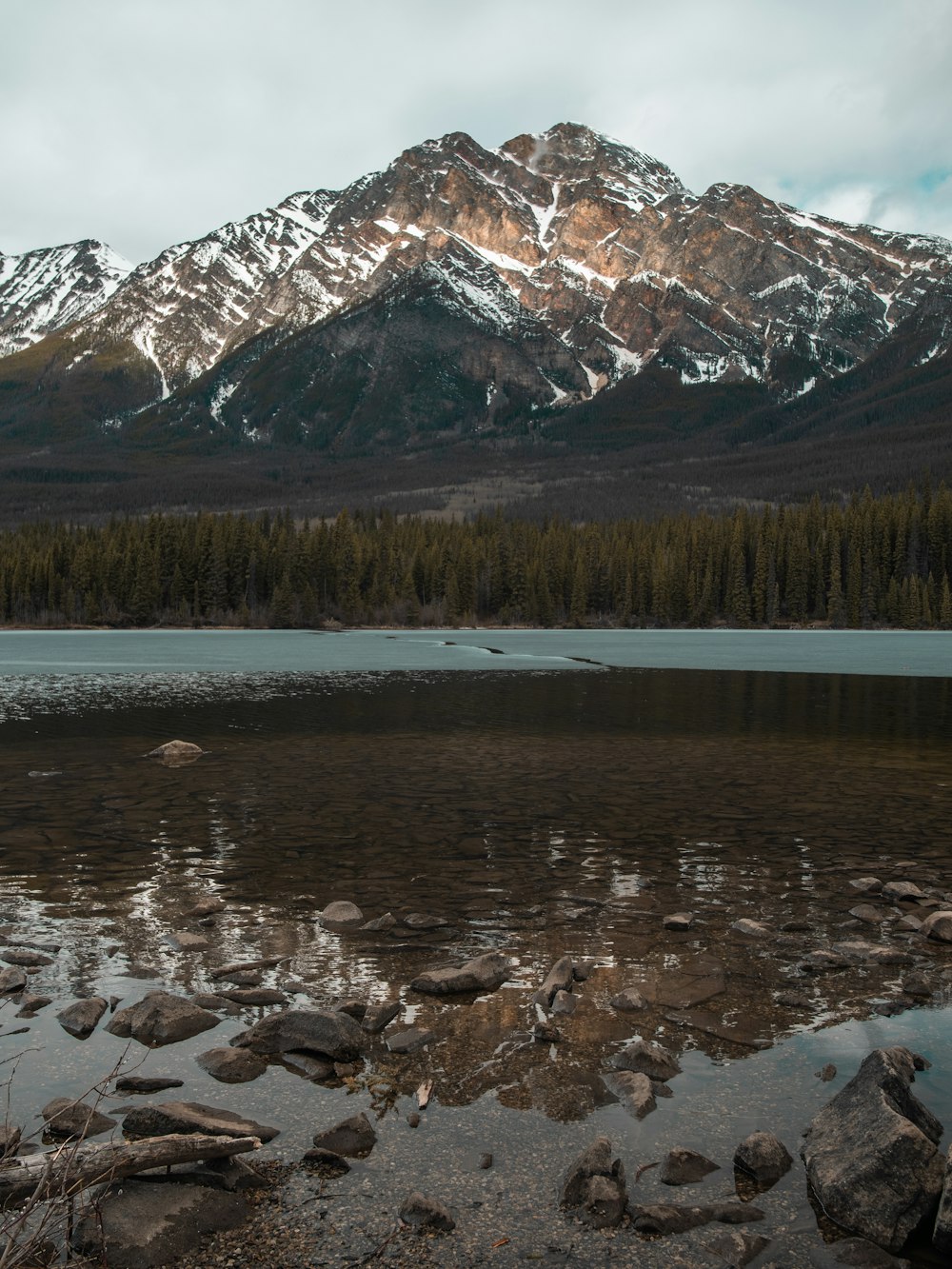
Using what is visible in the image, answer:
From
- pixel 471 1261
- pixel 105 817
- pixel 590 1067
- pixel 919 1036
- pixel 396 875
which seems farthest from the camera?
pixel 105 817

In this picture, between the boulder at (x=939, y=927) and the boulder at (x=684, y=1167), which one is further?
the boulder at (x=939, y=927)

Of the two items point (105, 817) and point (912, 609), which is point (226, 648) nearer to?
point (105, 817)

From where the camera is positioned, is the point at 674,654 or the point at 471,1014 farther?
the point at 674,654

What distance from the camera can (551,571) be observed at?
Result: 584 ft

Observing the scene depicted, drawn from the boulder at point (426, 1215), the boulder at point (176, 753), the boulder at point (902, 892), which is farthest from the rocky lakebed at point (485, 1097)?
the boulder at point (176, 753)

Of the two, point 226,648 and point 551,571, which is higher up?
point 551,571

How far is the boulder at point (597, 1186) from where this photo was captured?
725cm

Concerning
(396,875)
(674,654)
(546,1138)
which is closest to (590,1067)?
(546,1138)

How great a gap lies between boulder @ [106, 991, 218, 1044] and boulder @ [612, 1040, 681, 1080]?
458 centimetres

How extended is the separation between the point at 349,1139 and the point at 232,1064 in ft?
6.29

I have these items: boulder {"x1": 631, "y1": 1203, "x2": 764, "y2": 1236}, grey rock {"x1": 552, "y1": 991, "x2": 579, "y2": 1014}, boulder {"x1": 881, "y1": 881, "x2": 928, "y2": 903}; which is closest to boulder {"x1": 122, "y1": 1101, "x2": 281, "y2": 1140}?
boulder {"x1": 631, "y1": 1203, "x2": 764, "y2": 1236}

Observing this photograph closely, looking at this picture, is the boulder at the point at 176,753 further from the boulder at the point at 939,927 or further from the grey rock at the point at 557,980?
the boulder at the point at 939,927

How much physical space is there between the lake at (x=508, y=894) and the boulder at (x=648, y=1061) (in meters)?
0.15

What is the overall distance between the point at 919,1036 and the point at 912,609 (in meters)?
161
